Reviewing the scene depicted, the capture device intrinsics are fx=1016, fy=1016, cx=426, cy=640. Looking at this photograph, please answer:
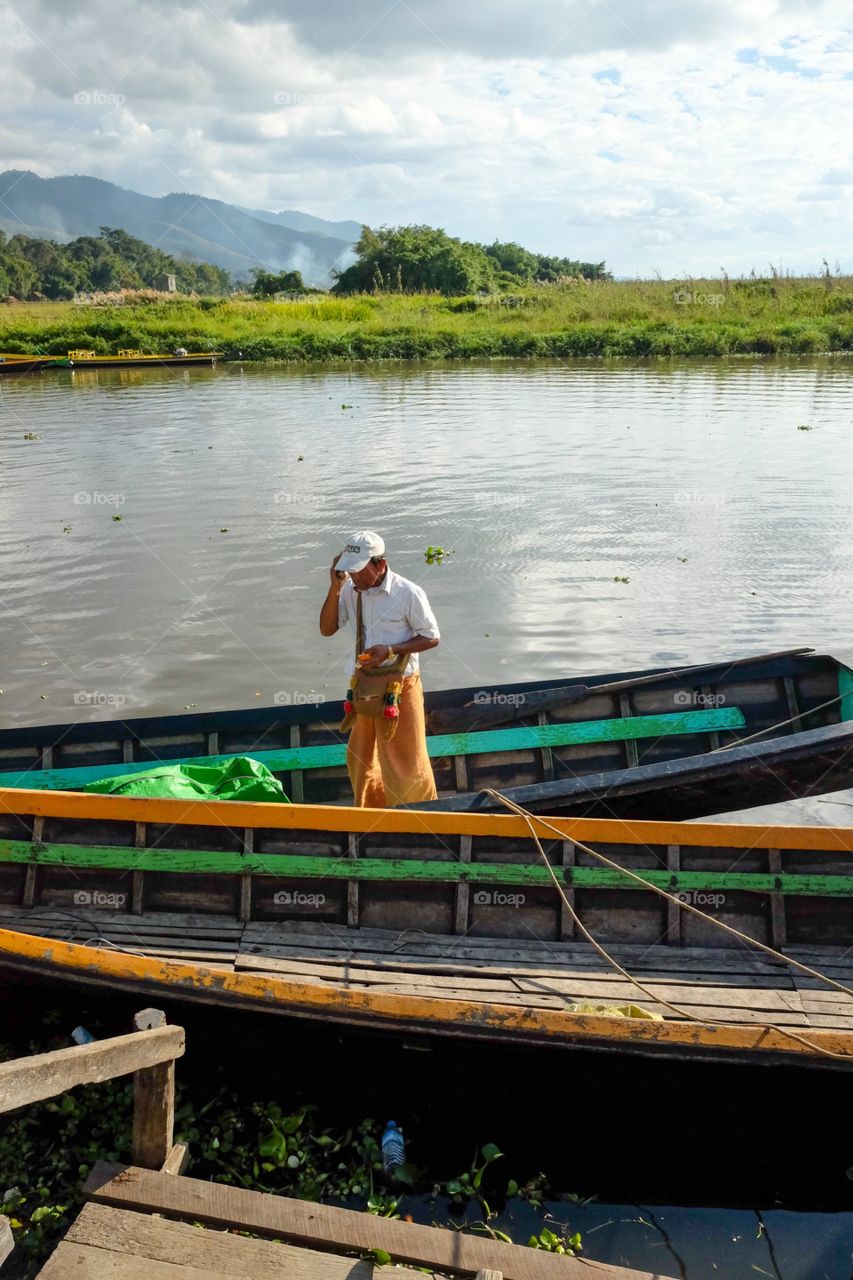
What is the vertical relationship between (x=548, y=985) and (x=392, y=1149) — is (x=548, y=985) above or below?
above

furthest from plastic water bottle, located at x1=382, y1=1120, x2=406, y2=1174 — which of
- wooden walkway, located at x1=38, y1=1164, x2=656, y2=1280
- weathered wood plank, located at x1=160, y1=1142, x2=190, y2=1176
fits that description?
weathered wood plank, located at x1=160, y1=1142, x2=190, y2=1176

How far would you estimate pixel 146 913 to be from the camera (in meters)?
5.54

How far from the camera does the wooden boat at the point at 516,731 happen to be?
7.16 m

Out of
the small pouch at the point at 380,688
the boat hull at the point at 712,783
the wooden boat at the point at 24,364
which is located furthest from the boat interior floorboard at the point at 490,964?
the wooden boat at the point at 24,364

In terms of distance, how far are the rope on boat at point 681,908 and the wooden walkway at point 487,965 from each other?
0.13 feet

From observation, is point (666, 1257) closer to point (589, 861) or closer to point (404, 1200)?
point (404, 1200)

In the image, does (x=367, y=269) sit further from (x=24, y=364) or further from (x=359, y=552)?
→ (x=359, y=552)

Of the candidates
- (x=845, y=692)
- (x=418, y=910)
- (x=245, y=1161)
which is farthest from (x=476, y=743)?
(x=245, y=1161)

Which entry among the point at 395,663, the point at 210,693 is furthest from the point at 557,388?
the point at 395,663

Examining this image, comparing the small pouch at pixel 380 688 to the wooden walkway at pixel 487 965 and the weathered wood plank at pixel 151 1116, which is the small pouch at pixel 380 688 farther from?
the weathered wood plank at pixel 151 1116

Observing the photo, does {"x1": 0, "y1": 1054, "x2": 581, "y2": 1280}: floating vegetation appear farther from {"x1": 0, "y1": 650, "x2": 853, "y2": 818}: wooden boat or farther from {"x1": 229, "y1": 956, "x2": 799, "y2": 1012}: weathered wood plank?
{"x1": 0, "y1": 650, "x2": 853, "y2": 818}: wooden boat

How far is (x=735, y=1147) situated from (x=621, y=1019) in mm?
1169

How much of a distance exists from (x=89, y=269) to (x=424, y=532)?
3975 inches

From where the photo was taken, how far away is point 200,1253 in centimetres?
388
